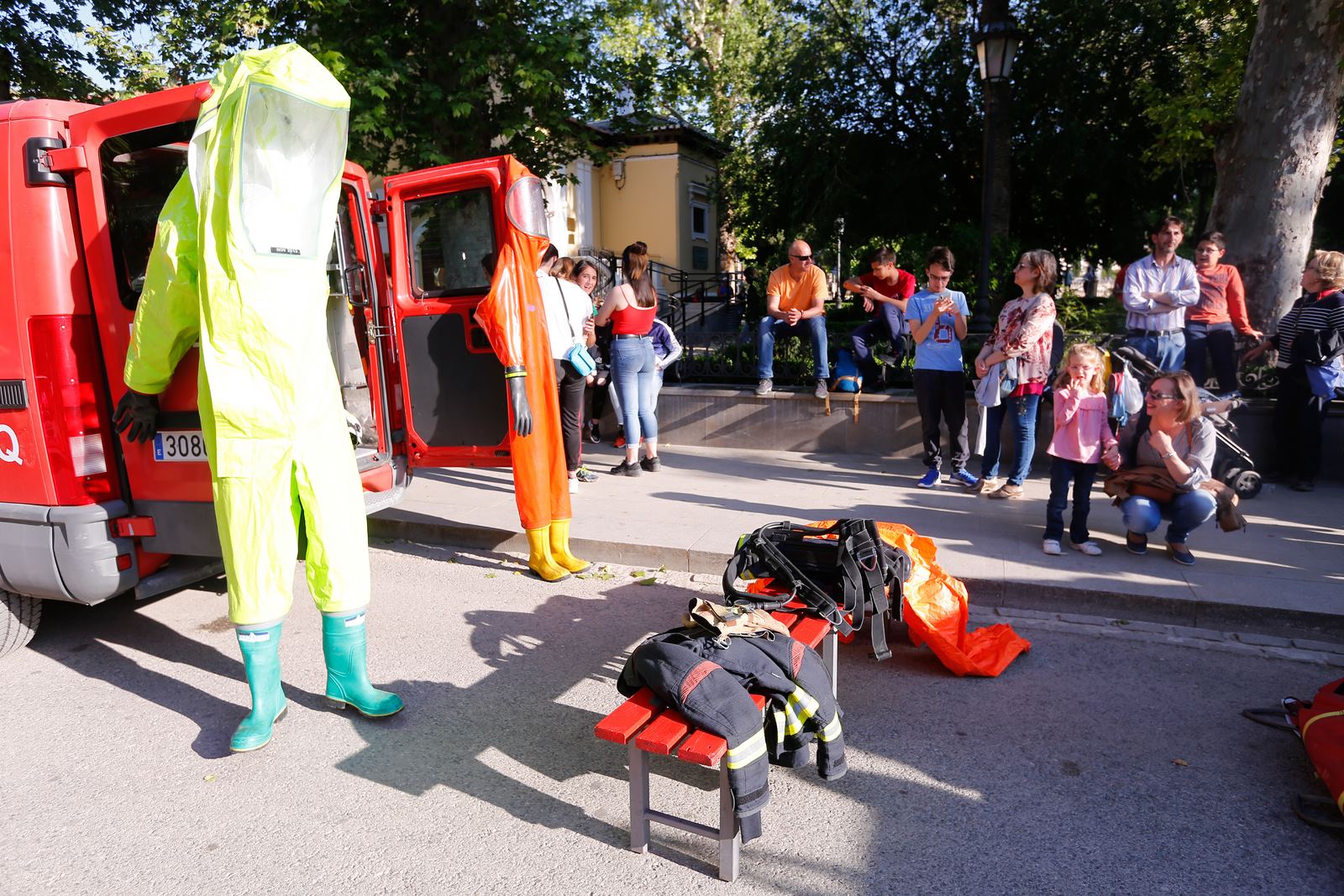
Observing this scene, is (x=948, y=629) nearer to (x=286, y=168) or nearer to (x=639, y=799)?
(x=639, y=799)

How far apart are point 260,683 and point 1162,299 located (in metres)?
6.87

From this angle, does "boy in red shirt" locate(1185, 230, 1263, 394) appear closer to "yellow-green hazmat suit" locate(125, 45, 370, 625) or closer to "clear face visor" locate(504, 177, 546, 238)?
"clear face visor" locate(504, 177, 546, 238)

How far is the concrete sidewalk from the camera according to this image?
4.65 meters

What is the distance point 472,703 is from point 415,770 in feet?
1.78

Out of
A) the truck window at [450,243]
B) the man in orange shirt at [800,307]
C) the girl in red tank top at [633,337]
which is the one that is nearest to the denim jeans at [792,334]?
the man in orange shirt at [800,307]

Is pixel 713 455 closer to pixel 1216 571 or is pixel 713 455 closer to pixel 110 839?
pixel 1216 571

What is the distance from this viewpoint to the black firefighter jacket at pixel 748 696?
2602 mm

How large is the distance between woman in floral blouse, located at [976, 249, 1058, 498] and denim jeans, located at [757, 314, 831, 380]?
1.81 meters

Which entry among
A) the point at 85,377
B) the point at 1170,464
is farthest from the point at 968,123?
the point at 85,377

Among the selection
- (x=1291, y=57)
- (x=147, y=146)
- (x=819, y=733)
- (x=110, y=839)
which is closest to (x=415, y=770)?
(x=110, y=839)

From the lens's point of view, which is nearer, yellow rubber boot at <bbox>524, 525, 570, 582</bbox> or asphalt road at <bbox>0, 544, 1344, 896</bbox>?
asphalt road at <bbox>0, 544, 1344, 896</bbox>

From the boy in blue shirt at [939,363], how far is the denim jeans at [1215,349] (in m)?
1.97

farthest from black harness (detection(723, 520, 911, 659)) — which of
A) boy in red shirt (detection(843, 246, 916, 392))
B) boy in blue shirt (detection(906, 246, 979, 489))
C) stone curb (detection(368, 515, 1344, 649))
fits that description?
boy in red shirt (detection(843, 246, 916, 392))

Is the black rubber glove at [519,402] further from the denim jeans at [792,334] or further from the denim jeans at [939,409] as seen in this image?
the denim jeans at [792,334]
